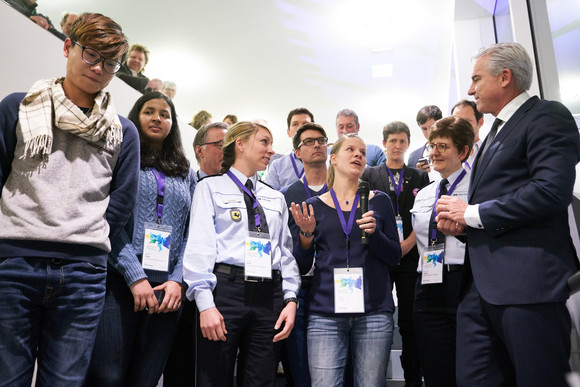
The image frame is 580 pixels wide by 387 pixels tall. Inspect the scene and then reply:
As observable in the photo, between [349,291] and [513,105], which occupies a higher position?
[513,105]

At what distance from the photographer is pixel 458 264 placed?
7.55ft

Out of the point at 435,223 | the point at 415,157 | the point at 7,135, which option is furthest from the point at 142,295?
the point at 415,157

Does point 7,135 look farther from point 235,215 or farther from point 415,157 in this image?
point 415,157

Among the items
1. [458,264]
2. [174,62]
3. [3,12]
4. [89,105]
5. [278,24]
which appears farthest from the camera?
[174,62]

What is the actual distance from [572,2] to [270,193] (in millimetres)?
2086

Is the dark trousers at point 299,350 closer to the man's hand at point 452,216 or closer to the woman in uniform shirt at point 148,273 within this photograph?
the woman in uniform shirt at point 148,273

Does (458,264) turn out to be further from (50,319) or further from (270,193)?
(50,319)

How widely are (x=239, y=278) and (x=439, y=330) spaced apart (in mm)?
1059

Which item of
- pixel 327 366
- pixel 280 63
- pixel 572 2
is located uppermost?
pixel 280 63

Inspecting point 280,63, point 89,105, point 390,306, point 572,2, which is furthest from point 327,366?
point 280,63

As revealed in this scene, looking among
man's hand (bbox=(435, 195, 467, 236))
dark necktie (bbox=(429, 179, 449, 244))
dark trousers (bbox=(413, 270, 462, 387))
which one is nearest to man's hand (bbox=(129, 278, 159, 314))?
man's hand (bbox=(435, 195, 467, 236))

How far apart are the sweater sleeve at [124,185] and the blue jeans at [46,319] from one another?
257mm

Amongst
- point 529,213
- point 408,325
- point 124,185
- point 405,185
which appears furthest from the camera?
point 405,185

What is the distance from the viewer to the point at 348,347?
216cm
